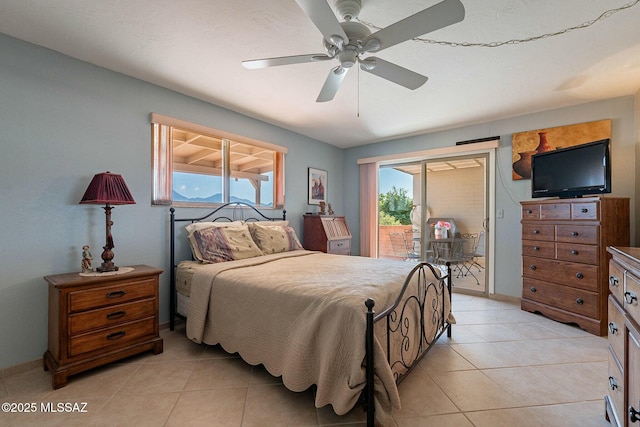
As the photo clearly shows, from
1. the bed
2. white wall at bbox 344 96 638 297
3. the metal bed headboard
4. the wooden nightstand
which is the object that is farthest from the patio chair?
the wooden nightstand

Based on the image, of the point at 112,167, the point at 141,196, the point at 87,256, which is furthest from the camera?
the point at 141,196

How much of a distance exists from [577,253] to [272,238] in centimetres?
328

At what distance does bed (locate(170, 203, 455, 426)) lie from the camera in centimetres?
141

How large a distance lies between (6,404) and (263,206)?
9.20 feet

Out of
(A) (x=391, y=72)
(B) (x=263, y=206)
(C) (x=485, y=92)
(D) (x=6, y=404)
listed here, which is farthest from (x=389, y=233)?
(D) (x=6, y=404)

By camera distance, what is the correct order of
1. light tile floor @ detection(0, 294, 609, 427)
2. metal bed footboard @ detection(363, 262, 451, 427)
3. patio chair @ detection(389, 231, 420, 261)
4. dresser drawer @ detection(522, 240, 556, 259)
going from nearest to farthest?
metal bed footboard @ detection(363, 262, 451, 427), light tile floor @ detection(0, 294, 609, 427), dresser drawer @ detection(522, 240, 556, 259), patio chair @ detection(389, 231, 420, 261)

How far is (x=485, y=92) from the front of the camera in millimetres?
2938

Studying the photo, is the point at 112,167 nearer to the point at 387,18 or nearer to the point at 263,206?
the point at 263,206

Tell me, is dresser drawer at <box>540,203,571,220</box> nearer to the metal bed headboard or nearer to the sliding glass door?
the sliding glass door

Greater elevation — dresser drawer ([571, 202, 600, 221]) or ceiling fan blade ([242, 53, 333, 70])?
ceiling fan blade ([242, 53, 333, 70])

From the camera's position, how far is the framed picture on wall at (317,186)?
4.70 meters

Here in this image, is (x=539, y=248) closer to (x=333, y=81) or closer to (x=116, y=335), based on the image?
(x=333, y=81)

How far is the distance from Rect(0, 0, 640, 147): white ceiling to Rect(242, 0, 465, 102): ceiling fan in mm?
251

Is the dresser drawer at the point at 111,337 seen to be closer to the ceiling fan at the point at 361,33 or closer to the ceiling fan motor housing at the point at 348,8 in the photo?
the ceiling fan at the point at 361,33
